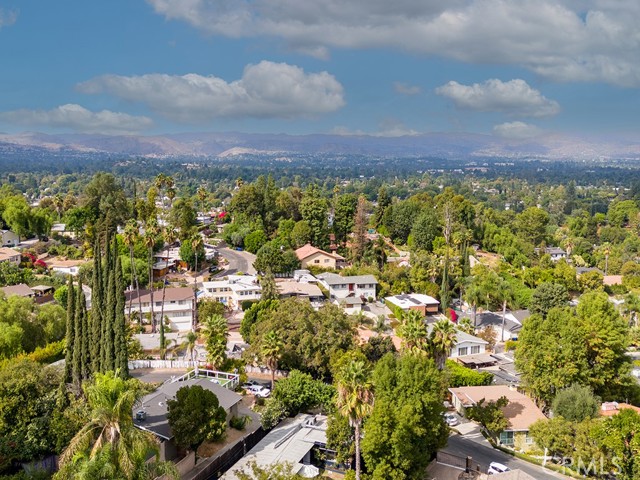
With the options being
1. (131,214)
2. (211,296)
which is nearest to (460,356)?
(211,296)

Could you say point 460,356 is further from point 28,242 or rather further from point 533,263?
point 28,242

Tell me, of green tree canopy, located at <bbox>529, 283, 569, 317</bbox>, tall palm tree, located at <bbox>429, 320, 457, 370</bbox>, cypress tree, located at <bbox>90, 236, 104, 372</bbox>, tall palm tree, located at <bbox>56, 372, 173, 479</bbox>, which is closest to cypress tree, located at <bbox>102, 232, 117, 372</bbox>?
cypress tree, located at <bbox>90, 236, 104, 372</bbox>

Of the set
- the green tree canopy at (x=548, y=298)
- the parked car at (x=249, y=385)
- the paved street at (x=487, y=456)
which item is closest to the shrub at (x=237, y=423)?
the parked car at (x=249, y=385)

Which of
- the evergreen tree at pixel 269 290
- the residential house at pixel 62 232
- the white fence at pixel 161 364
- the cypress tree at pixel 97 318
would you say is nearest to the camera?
the cypress tree at pixel 97 318

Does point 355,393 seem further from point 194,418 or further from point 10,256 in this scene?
point 10,256

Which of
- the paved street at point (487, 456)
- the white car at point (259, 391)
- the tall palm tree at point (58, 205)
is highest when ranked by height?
the tall palm tree at point (58, 205)

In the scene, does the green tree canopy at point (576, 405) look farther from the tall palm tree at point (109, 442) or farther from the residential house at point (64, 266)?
the residential house at point (64, 266)
